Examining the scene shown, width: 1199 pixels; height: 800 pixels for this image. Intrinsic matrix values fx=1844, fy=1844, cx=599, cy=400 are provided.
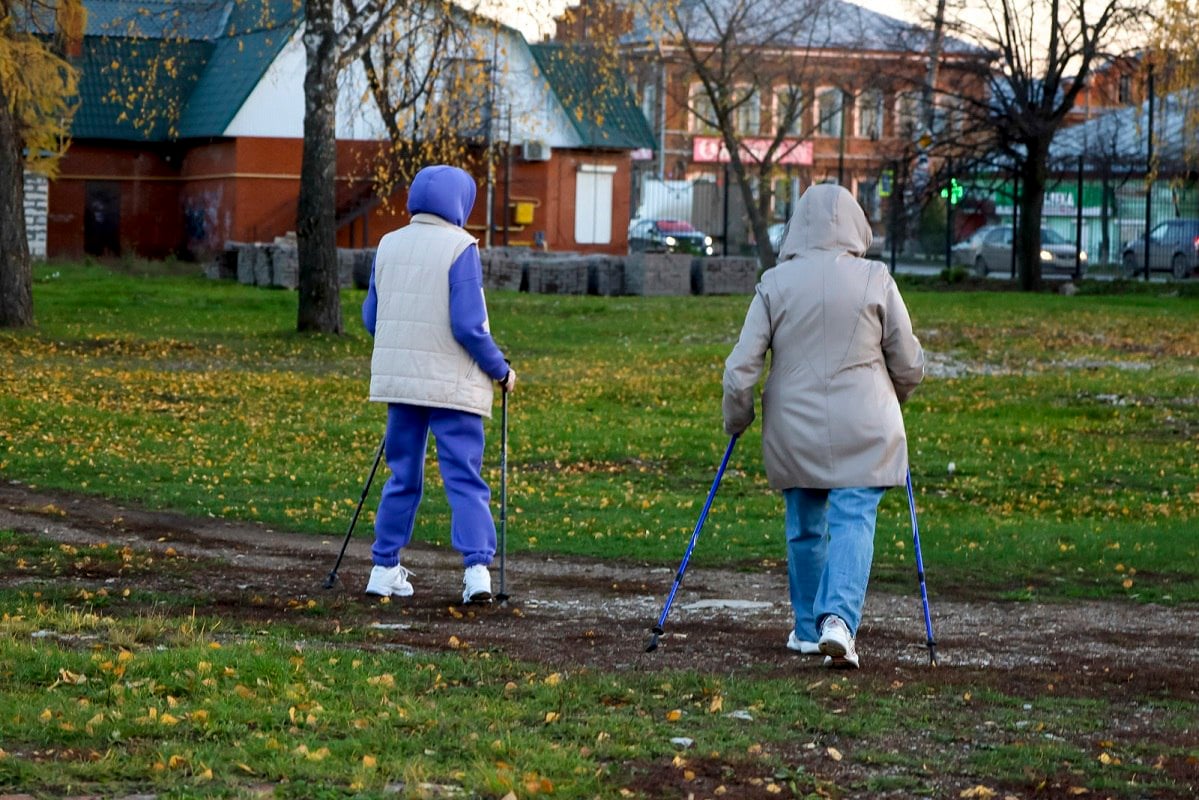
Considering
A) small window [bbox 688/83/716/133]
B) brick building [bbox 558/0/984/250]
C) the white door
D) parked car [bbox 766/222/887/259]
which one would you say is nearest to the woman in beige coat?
brick building [bbox 558/0/984/250]

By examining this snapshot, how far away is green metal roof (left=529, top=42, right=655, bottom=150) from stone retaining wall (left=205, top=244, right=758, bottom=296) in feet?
27.4

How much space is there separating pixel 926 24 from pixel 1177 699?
3467 centimetres

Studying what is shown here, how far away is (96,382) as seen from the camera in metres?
18.1

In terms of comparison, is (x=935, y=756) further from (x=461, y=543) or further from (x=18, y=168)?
(x=18, y=168)

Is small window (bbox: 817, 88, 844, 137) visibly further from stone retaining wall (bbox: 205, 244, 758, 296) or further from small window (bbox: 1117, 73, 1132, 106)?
stone retaining wall (bbox: 205, 244, 758, 296)

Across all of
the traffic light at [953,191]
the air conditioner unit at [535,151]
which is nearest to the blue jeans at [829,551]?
the traffic light at [953,191]

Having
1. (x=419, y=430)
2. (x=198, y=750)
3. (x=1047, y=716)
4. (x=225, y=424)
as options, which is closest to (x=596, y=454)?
(x=225, y=424)

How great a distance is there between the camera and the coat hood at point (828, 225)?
6980 millimetres

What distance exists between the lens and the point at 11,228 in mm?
22109

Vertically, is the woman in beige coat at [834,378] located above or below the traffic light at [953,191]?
below

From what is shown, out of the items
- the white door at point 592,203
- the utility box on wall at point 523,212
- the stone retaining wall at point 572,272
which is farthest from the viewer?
the white door at point 592,203

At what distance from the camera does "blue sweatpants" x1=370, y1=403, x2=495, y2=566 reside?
807 centimetres

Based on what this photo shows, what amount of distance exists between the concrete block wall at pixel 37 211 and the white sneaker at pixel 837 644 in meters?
40.3

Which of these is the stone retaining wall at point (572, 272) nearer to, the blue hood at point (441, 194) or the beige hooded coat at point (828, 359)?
the blue hood at point (441, 194)
